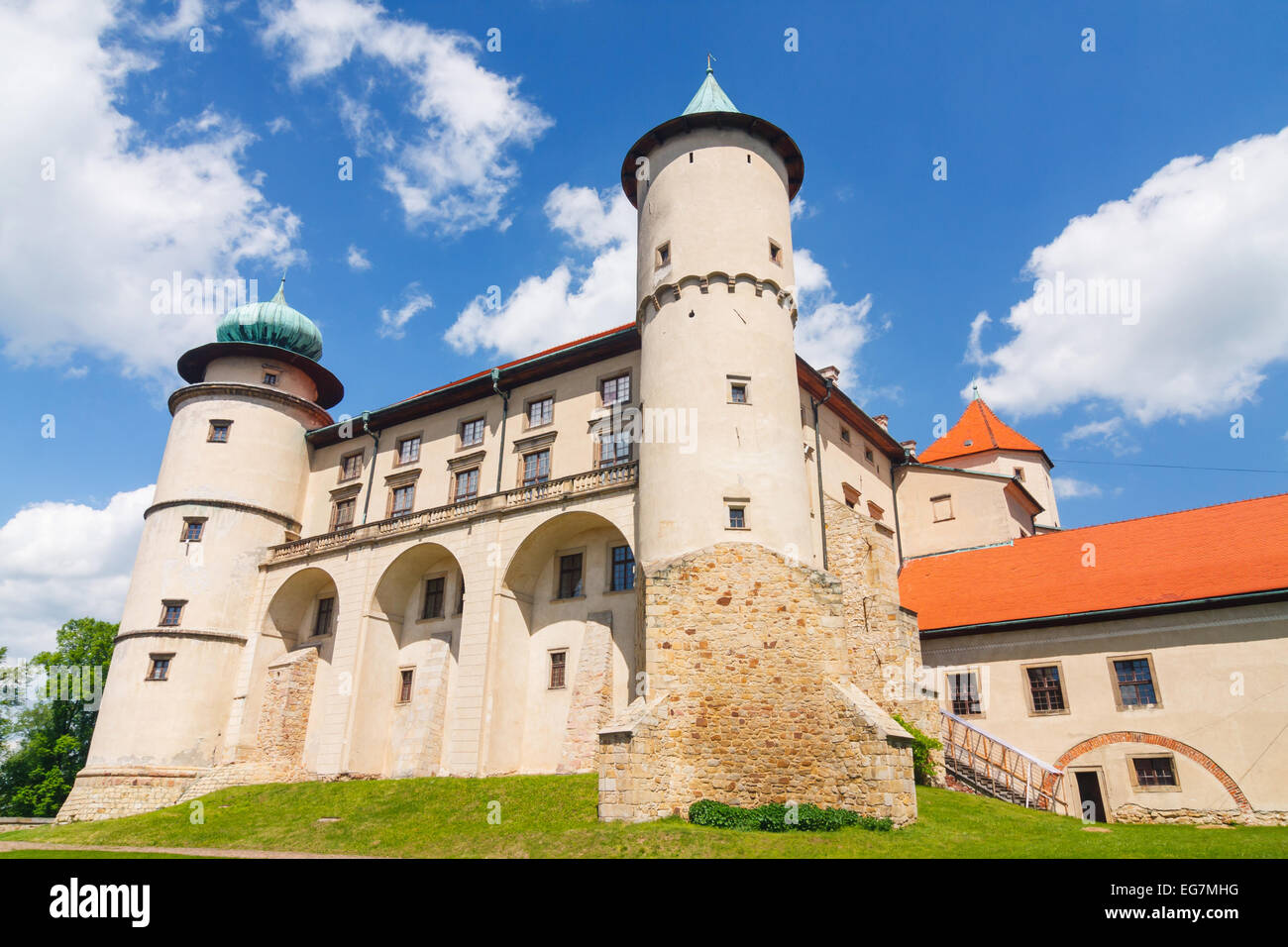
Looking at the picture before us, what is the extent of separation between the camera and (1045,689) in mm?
26266

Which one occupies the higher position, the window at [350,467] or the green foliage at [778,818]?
the window at [350,467]

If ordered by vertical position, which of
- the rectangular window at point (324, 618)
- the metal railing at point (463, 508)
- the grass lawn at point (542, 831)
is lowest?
the grass lawn at point (542, 831)

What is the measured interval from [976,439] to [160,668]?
4432 cm

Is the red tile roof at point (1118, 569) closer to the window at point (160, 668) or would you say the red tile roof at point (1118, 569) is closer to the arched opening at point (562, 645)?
the arched opening at point (562, 645)

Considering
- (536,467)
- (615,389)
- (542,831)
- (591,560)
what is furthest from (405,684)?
(542,831)

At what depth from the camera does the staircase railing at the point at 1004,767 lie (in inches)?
964

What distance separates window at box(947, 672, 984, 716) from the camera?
2766 centimetres

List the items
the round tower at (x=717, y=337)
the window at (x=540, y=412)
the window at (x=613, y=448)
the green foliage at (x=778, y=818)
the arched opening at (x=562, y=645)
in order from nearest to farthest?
the green foliage at (x=778, y=818) < the round tower at (x=717, y=337) < the arched opening at (x=562, y=645) < the window at (x=613, y=448) < the window at (x=540, y=412)

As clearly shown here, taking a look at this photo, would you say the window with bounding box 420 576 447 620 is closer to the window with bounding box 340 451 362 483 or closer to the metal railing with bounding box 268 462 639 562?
the metal railing with bounding box 268 462 639 562

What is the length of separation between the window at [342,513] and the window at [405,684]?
780cm

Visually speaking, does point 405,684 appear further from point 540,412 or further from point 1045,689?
point 1045,689

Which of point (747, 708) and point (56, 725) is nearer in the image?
point (747, 708)

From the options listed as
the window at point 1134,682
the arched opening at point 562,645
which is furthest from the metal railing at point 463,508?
the window at point 1134,682
